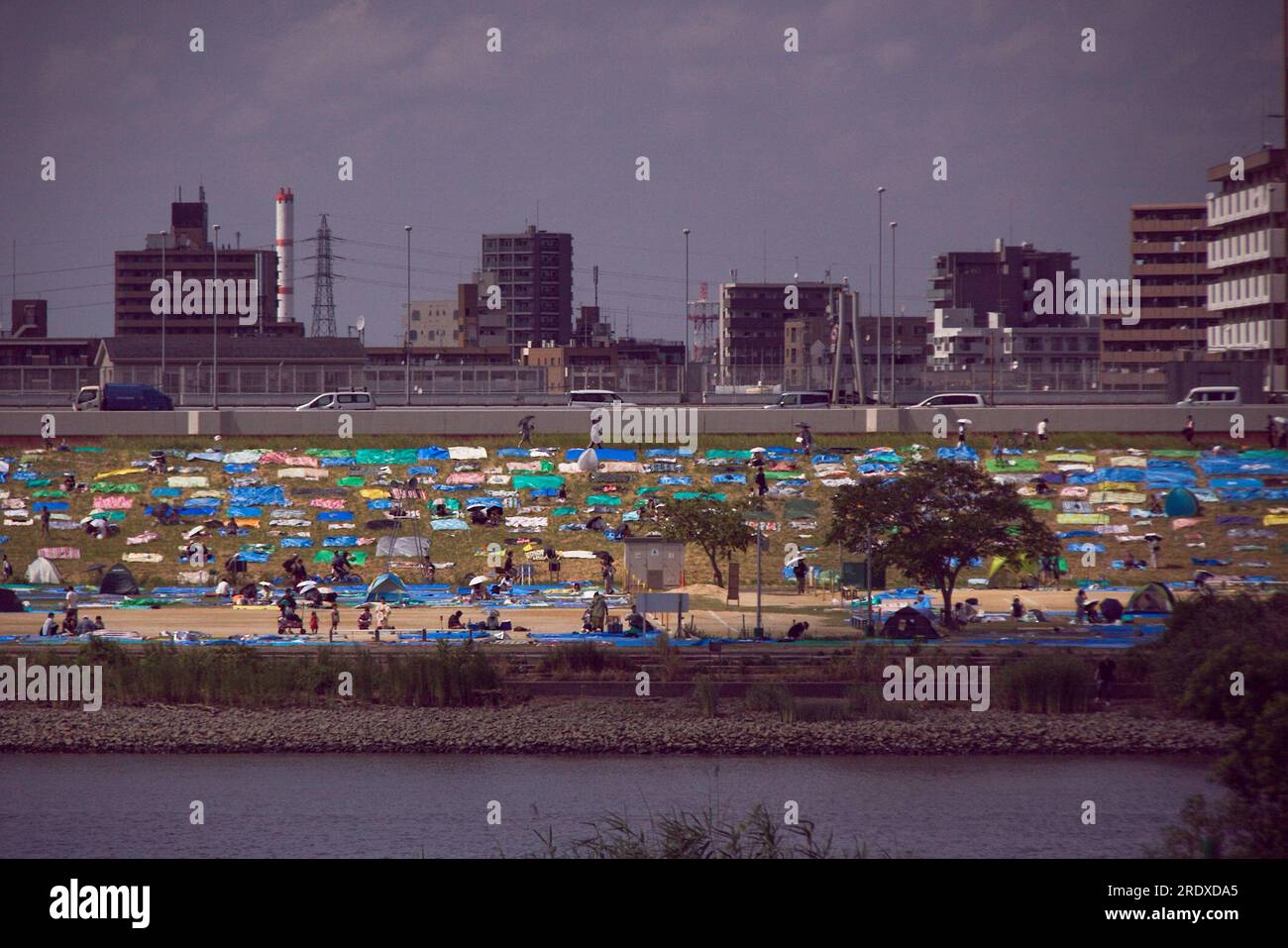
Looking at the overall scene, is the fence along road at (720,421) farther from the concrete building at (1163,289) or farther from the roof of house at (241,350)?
the concrete building at (1163,289)

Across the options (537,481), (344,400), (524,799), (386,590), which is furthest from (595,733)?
(344,400)

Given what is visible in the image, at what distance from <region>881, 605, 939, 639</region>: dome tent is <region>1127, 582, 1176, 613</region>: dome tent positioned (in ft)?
20.9

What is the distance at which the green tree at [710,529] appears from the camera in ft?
150

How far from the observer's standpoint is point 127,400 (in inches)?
2493

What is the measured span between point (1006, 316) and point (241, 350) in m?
69.6

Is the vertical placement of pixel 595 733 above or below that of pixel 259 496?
below

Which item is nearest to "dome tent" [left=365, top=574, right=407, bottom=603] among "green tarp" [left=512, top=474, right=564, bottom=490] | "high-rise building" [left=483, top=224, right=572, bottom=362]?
"green tarp" [left=512, top=474, right=564, bottom=490]

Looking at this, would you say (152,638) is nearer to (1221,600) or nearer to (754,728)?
(754,728)

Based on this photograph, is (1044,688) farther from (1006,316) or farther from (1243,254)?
(1006,316)

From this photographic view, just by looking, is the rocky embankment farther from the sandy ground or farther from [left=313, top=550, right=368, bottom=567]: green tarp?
[left=313, top=550, right=368, bottom=567]: green tarp

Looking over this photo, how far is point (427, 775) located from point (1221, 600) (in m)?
19.7

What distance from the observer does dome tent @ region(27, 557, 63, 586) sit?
46375 millimetres
